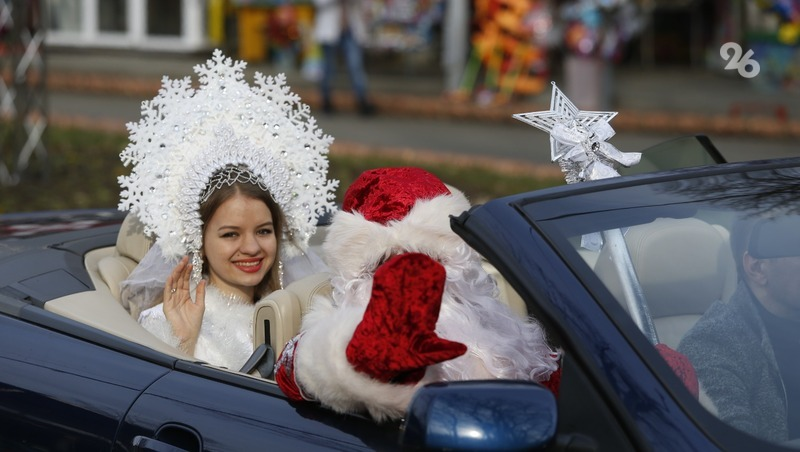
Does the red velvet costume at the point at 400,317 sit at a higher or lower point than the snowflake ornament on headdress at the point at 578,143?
lower

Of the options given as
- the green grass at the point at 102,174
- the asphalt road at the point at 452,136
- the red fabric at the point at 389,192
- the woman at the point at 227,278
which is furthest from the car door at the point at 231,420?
→ the asphalt road at the point at 452,136

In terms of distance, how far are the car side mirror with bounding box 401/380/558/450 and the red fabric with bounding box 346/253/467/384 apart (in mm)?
182

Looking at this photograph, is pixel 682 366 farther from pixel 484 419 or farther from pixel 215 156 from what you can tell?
pixel 215 156

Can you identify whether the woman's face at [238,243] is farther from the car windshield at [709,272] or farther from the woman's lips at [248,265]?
the car windshield at [709,272]

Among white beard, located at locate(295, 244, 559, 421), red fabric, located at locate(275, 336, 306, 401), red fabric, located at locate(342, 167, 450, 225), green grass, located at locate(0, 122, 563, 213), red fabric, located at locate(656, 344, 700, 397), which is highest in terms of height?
red fabric, located at locate(342, 167, 450, 225)

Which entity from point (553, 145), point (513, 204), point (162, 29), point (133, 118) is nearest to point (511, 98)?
point (133, 118)

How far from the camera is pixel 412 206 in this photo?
109 inches

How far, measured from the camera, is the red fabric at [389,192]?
9.12 ft

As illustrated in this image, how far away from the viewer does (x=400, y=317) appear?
2.26 meters

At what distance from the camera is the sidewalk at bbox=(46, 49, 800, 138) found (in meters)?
11.6

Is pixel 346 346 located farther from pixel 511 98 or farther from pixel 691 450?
pixel 511 98

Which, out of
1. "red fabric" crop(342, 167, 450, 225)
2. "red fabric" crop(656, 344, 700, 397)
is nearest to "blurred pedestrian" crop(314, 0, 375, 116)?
"red fabric" crop(342, 167, 450, 225)

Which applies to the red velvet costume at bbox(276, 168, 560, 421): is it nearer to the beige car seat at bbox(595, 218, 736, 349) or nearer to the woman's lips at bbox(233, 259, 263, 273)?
the beige car seat at bbox(595, 218, 736, 349)

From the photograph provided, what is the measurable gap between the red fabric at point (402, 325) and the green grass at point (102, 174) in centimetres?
590
